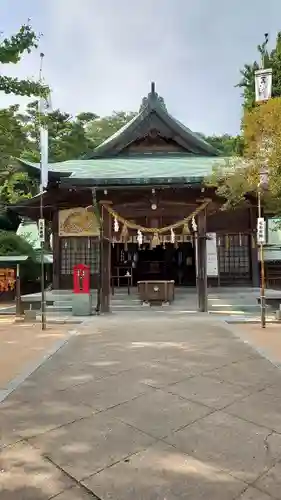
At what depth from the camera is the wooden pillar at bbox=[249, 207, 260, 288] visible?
14721 millimetres

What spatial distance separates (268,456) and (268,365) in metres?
2.88

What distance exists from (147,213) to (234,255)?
471 centimetres

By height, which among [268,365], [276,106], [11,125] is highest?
[276,106]

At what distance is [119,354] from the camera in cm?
636

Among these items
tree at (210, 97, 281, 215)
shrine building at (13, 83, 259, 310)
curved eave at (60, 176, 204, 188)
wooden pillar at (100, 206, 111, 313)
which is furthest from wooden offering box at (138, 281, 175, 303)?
tree at (210, 97, 281, 215)

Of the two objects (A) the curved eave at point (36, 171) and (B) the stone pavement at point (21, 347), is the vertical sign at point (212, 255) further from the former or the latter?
(B) the stone pavement at point (21, 347)

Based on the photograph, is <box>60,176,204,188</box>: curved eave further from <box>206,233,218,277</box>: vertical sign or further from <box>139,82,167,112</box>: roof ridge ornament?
<box>139,82,167,112</box>: roof ridge ornament

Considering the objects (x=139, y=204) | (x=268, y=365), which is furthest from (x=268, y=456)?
(x=139, y=204)

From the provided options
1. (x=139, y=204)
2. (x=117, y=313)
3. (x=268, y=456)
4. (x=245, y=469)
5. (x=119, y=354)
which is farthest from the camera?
(x=139, y=204)

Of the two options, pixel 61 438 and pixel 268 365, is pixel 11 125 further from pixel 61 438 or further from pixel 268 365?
pixel 268 365

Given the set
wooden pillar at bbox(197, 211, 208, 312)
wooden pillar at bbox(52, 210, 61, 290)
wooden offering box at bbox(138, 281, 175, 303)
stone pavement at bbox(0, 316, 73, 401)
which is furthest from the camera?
wooden pillar at bbox(52, 210, 61, 290)

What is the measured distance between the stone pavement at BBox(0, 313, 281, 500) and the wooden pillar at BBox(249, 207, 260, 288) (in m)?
8.99

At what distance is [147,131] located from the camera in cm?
1731

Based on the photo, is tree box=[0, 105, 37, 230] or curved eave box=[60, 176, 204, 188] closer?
tree box=[0, 105, 37, 230]
